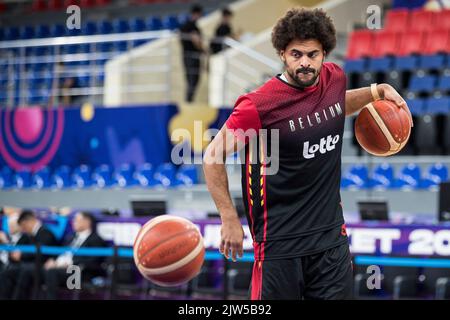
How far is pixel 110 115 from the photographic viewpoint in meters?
15.9

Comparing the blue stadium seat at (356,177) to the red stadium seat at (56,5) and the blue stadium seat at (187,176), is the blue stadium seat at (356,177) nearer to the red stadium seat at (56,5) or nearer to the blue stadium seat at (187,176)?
the blue stadium seat at (187,176)

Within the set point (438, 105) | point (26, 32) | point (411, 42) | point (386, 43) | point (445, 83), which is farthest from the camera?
point (26, 32)

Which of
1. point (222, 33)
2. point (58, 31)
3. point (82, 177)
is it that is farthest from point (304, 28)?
point (58, 31)

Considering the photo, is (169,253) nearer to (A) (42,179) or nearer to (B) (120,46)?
(A) (42,179)

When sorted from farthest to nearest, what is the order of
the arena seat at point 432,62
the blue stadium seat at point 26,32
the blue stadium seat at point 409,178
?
the blue stadium seat at point 26,32, the arena seat at point 432,62, the blue stadium seat at point 409,178

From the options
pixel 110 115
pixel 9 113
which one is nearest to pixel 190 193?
pixel 110 115

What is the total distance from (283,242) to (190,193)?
9420 mm

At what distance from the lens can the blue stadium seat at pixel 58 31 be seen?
2338cm

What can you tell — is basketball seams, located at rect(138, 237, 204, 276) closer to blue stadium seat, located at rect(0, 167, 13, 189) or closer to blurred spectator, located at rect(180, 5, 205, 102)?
blurred spectator, located at rect(180, 5, 205, 102)

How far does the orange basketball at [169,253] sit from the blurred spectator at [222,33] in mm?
11765

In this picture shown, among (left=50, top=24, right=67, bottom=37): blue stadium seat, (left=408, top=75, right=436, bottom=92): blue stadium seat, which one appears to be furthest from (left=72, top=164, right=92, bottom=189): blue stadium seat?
(left=50, top=24, right=67, bottom=37): blue stadium seat

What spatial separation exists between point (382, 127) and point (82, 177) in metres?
11.3

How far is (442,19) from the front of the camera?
16.4 metres

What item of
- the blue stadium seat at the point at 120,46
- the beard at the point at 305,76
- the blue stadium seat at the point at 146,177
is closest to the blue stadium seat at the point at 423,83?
the blue stadium seat at the point at 146,177
